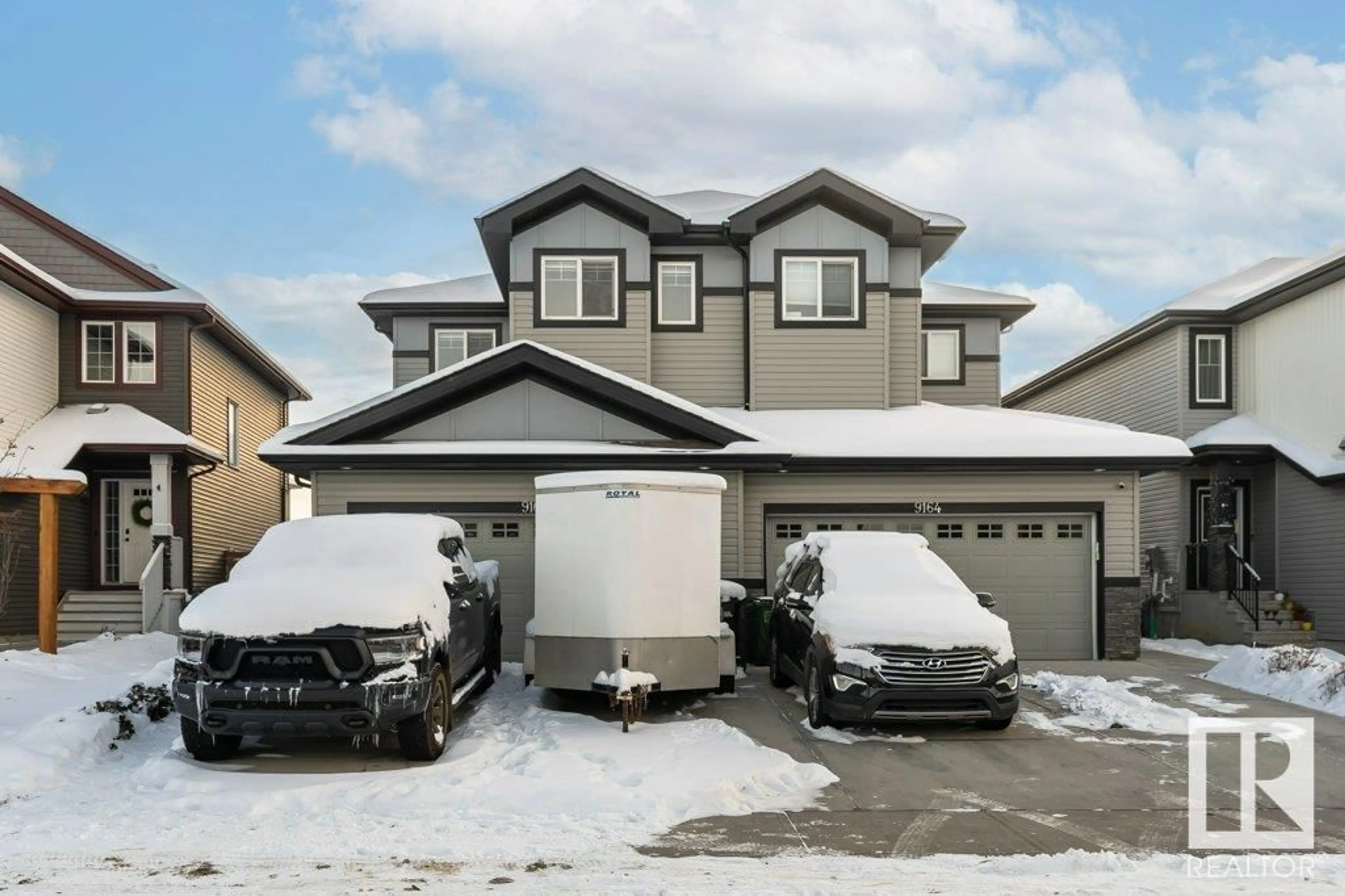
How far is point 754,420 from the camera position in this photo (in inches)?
684

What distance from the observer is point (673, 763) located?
27.6ft

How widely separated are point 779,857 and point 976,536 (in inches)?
420

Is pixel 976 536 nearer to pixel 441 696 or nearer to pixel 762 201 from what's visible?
pixel 762 201

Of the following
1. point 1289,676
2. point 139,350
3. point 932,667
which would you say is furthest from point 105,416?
point 1289,676

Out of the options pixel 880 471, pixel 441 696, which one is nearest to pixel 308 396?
pixel 880 471

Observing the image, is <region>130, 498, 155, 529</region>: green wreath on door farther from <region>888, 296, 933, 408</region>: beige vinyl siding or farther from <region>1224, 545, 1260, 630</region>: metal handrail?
<region>1224, 545, 1260, 630</region>: metal handrail

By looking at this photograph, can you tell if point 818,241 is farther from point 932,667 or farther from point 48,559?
point 48,559

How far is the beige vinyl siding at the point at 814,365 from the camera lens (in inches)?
714

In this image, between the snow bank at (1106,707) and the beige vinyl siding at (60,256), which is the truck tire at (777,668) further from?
the beige vinyl siding at (60,256)

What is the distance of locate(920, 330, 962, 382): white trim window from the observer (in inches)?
853

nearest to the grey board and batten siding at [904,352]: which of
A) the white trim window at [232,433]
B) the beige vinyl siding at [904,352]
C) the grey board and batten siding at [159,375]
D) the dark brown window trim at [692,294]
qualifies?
the beige vinyl siding at [904,352]

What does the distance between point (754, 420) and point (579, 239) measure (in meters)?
4.35

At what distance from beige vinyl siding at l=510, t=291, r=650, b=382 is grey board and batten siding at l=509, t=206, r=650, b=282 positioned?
397 mm

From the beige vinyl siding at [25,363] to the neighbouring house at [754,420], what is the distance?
586 centimetres
